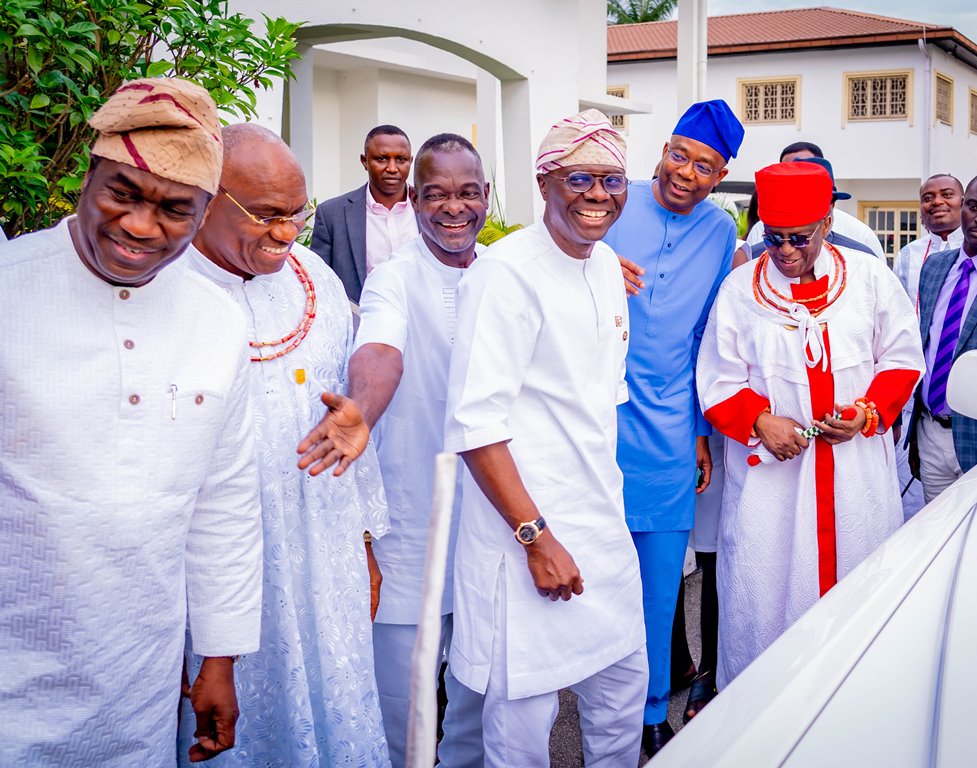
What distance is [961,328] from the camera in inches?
184

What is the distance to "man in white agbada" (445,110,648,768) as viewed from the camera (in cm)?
274

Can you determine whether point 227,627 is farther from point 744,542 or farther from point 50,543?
point 744,542

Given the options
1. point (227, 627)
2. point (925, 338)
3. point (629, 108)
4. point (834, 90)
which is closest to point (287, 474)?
point (227, 627)

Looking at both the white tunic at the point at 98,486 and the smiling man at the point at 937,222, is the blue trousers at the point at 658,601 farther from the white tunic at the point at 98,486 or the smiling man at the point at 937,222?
the smiling man at the point at 937,222

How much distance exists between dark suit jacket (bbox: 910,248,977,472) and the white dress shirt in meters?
2.64

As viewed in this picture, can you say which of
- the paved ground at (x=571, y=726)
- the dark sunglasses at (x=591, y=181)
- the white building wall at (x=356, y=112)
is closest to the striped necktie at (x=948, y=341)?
the paved ground at (x=571, y=726)

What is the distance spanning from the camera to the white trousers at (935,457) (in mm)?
4680

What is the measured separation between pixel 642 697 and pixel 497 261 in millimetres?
1419

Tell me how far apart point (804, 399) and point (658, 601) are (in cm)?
95

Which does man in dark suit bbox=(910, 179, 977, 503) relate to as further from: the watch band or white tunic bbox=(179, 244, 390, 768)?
white tunic bbox=(179, 244, 390, 768)

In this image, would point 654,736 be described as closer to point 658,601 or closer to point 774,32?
point 658,601

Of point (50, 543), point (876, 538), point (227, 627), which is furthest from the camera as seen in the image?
point (876, 538)

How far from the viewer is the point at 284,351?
264 centimetres

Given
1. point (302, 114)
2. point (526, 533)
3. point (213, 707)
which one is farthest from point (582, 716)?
point (302, 114)
